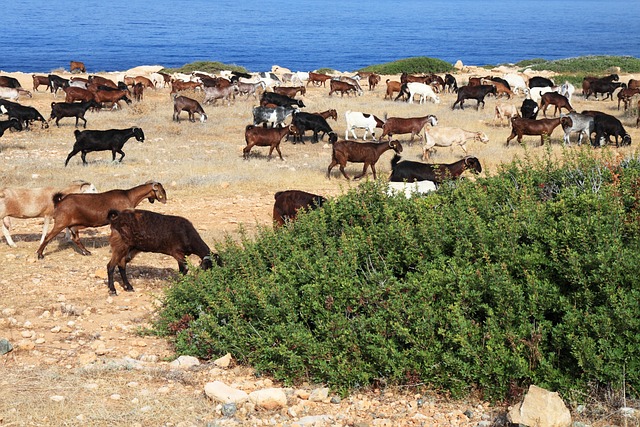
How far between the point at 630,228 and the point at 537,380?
1889 millimetres

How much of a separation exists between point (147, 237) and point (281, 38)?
11960 cm

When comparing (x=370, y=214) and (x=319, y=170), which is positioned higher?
(x=370, y=214)

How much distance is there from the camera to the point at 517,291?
6.05 metres

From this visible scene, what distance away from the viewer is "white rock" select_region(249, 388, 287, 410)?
5.79 meters

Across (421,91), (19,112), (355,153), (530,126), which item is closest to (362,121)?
(530,126)

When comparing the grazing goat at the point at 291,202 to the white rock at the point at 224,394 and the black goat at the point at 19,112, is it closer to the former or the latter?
the white rock at the point at 224,394

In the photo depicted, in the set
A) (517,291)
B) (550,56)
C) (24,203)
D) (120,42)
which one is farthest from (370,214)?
(120,42)

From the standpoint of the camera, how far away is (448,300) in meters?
6.41

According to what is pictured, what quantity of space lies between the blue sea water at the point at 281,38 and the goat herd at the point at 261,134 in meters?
46.3

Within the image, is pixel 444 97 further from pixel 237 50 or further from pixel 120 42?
pixel 120 42

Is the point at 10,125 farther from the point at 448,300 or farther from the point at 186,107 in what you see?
the point at 448,300

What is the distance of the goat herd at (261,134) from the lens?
9.45 m

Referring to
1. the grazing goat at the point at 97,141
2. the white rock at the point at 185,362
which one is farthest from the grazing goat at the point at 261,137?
the white rock at the point at 185,362

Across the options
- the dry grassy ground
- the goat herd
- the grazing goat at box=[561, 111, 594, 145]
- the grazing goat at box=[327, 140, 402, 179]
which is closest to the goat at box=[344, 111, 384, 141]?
the goat herd
